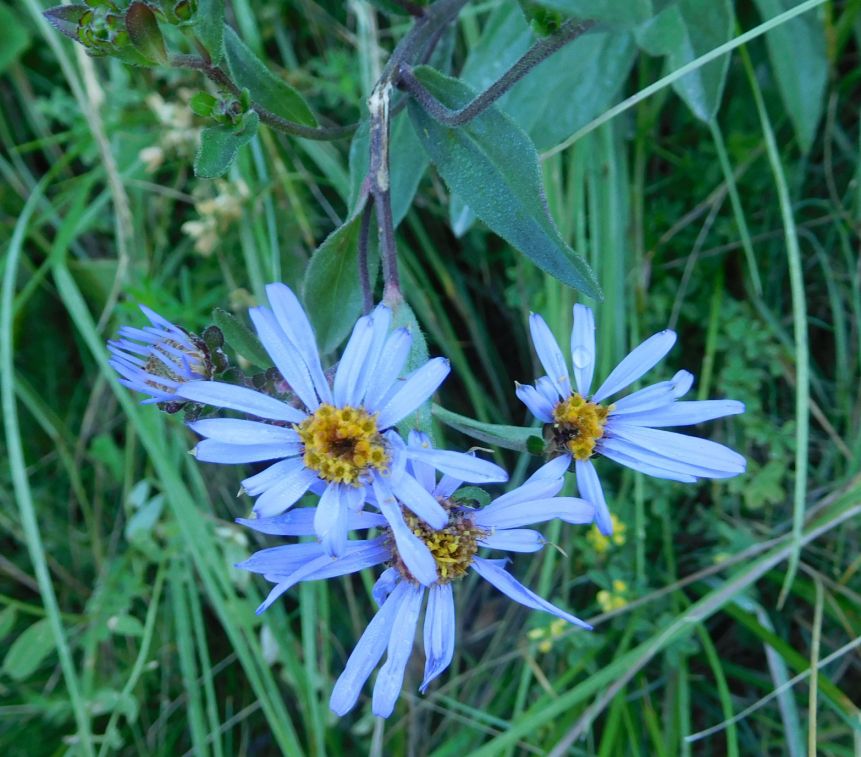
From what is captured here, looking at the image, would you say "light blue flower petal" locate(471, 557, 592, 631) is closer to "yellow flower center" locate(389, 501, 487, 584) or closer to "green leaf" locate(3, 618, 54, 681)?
"yellow flower center" locate(389, 501, 487, 584)

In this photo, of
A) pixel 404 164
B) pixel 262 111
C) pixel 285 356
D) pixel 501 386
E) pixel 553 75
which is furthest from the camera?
pixel 501 386

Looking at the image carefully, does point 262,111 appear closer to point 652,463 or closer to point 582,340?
point 582,340

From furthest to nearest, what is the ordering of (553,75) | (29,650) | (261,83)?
(29,650) → (553,75) → (261,83)

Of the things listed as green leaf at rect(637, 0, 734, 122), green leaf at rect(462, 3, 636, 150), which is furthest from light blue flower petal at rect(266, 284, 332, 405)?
green leaf at rect(637, 0, 734, 122)

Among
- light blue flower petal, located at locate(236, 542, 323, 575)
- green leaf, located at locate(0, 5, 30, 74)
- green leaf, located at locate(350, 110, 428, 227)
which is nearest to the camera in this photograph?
light blue flower petal, located at locate(236, 542, 323, 575)

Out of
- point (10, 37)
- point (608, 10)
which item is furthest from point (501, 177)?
point (10, 37)

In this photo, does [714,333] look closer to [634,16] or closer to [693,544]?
[693,544]
